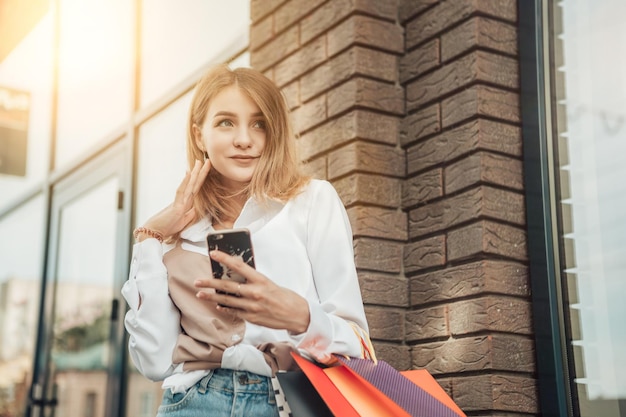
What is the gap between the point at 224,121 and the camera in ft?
5.00

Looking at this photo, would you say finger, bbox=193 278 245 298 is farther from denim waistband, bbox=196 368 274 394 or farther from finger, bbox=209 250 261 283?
denim waistband, bbox=196 368 274 394

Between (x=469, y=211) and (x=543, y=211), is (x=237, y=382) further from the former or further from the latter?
(x=543, y=211)

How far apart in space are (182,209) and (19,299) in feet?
15.1

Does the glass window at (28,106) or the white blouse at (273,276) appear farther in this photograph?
the glass window at (28,106)

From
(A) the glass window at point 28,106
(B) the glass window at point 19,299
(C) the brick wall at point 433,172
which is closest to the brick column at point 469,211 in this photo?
(C) the brick wall at point 433,172

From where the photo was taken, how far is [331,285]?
136 centimetres

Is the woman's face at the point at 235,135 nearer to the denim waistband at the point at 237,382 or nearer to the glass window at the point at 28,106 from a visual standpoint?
the denim waistband at the point at 237,382

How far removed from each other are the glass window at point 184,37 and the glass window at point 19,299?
5.27 ft

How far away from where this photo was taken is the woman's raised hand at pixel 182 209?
1.50m

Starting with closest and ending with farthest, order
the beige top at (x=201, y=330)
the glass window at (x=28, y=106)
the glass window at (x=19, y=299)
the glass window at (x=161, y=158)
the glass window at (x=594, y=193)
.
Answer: the beige top at (x=201, y=330) → the glass window at (x=594, y=193) → the glass window at (x=161, y=158) → the glass window at (x=19, y=299) → the glass window at (x=28, y=106)

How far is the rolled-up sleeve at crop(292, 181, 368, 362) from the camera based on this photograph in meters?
1.21

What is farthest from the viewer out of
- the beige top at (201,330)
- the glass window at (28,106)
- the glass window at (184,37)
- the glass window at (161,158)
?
the glass window at (28,106)

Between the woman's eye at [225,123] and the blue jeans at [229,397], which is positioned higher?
the woman's eye at [225,123]

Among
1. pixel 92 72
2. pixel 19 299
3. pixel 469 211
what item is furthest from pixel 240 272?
pixel 19 299
